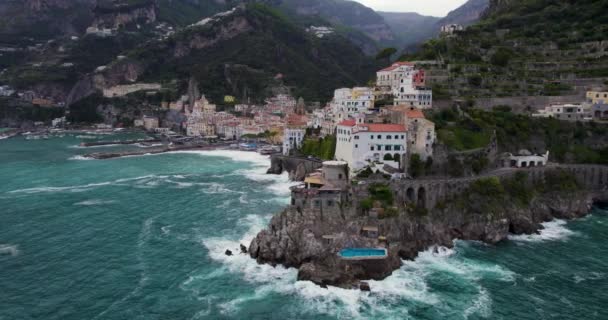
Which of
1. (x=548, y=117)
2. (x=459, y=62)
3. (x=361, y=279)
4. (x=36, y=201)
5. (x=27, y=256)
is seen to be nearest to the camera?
(x=361, y=279)

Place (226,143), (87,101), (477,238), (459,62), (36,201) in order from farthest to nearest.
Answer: (87,101), (226,143), (459,62), (36,201), (477,238)

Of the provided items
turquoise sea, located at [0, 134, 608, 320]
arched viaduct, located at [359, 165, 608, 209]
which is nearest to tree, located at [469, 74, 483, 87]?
arched viaduct, located at [359, 165, 608, 209]

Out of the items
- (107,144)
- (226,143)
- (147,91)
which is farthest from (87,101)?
(226,143)

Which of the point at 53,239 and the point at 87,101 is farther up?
the point at 87,101

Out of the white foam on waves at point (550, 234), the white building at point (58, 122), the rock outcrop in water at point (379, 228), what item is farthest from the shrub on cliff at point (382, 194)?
the white building at point (58, 122)

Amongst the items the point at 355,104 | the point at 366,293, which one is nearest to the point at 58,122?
the point at 355,104

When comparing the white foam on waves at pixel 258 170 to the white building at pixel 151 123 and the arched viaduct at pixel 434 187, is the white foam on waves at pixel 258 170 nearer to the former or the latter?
the arched viaduct at pixel 434 187

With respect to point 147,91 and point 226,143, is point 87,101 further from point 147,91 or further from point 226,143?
point 226,143
